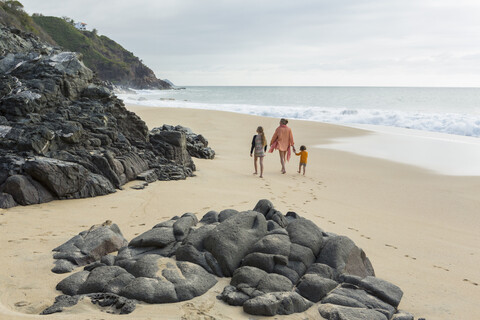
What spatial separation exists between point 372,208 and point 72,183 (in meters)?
7.19

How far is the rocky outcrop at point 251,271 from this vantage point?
446cm

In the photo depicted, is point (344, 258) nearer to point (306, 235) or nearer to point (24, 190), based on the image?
point (306, 235)

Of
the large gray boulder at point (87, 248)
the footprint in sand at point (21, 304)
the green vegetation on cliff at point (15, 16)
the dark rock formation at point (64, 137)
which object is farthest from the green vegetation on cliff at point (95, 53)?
the footprint in sand at point (21, 304)

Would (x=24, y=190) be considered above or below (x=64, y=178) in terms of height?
below

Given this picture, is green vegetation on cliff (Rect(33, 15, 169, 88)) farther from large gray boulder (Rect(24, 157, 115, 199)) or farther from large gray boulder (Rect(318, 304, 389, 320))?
large gray boulder (Rect(318, 304, 389, 320))


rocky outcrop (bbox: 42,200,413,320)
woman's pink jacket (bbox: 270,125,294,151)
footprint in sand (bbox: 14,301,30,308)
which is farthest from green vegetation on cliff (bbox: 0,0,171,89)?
footprint in sand (bbox: 14,301,30,308)

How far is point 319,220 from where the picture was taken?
8656 millimetres

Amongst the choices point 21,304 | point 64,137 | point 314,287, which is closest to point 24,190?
point 64,137

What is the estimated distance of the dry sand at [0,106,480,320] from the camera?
4.71 metres

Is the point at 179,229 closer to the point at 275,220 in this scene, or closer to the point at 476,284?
the point at 275,220

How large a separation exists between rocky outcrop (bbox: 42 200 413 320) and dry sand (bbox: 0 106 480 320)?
18 cm

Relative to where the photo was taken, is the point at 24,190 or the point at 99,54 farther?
the point at 99,54

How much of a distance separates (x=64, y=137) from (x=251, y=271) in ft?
22.6

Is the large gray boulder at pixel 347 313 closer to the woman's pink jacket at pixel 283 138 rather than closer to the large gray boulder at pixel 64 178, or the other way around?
the large gray boulder at pixel 64 178
